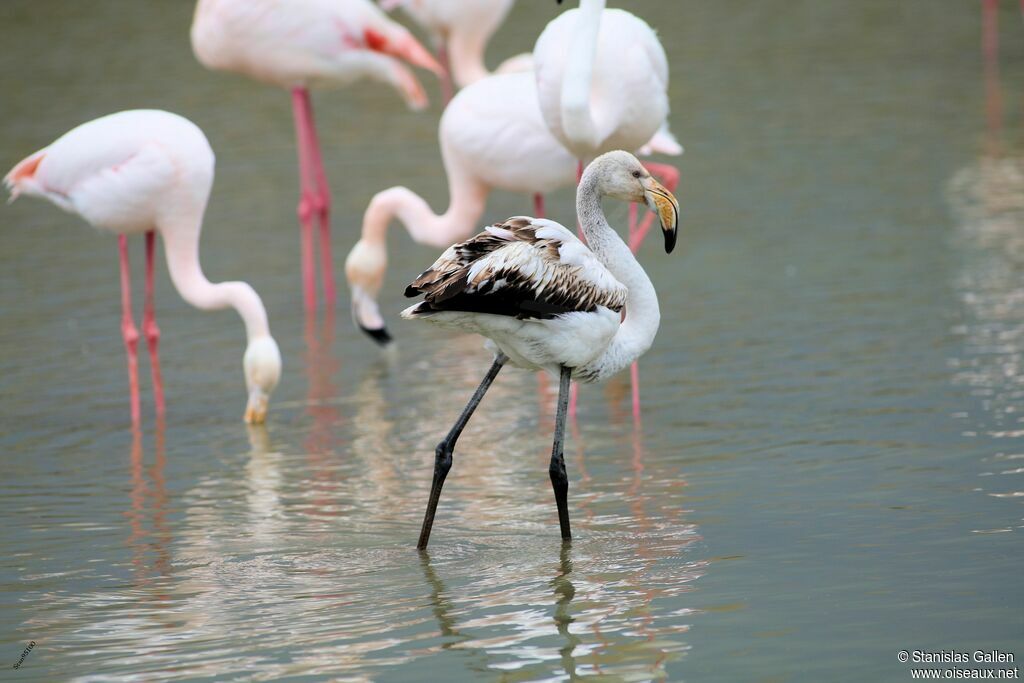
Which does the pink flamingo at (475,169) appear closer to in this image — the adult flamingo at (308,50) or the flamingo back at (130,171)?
the adult flamingo at (308,50)

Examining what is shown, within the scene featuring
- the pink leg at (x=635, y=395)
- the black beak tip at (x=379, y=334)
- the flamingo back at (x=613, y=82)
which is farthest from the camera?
the black beak tip at (x=379, y=334)

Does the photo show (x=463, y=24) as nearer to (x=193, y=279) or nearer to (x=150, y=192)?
(x=193, y=279)

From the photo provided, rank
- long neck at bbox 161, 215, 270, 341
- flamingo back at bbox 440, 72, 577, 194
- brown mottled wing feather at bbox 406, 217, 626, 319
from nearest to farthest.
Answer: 1. brown mottled wing feather at bbox 406, 217, 626, 319
2. long neck at bbox 161, 215, 270, 341
3. flamingo back at bbox 440, 72, 577, 194

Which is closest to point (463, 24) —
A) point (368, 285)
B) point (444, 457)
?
point (368, 285)

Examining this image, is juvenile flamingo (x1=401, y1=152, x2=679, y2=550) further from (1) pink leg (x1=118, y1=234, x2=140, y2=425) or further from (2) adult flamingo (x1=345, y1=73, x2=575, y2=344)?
(2) adult flamingo (x1=345, y1=73, x2=575, y2=344)

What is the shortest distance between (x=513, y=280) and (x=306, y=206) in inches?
211

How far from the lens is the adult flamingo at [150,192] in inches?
294

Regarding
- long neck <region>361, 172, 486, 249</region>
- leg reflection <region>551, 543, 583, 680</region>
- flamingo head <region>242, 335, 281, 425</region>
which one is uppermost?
long neck <region>361, 172, 486, 249</region>

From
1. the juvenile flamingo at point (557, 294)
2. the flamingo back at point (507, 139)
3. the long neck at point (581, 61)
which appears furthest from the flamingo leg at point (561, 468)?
the flamingo back at point (507, 139)

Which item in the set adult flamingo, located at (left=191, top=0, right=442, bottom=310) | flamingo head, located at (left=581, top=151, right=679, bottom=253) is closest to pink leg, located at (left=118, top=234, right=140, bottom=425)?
adult flamingo, located at (left=191, top=0, right=442, bottom=310)

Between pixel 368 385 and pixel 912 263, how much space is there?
10.6ft

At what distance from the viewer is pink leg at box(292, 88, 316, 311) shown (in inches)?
381

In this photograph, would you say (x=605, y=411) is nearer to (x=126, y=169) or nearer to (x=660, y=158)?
(x=126, y=169)

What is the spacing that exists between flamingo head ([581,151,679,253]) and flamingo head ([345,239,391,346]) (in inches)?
136
